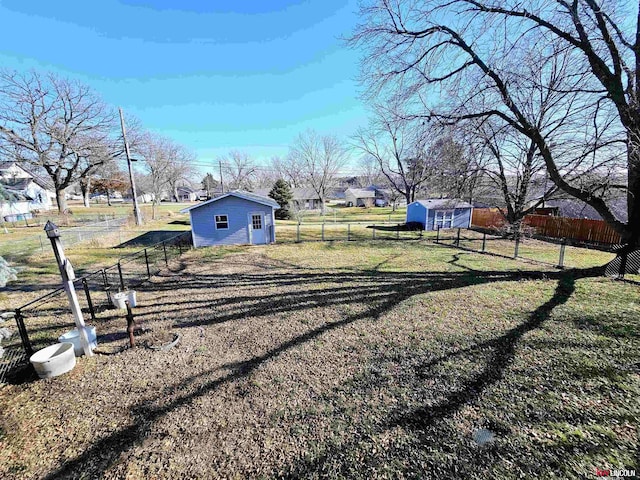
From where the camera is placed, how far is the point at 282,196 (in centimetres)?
2972

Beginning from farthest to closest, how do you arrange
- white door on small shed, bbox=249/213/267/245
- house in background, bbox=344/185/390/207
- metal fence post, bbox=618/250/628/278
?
house in background, bbox=344/185/390/207 < white door on small shed, bbox=249/213/267/245 < metal fence post, bbox=618/250/628/278

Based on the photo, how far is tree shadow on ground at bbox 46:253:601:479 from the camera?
289cm

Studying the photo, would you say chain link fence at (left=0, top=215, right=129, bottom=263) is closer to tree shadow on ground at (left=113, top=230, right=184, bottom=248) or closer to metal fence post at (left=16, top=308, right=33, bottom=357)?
tree shadow on ground at (left=113, top=230, right=184, bottom=248)

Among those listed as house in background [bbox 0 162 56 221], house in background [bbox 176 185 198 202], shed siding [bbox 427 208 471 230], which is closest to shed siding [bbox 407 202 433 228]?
shed siding [bbox 427 208 471 230]

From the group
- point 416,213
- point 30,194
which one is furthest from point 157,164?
point 416,213

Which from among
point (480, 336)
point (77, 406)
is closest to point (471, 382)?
point (480, 336)

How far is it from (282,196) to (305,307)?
2468 centimetres

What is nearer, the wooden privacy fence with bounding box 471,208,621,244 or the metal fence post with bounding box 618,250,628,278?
the metal fence post with bounding box 618,250,628,278

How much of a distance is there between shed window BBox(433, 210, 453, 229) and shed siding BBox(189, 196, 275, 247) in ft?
47.7

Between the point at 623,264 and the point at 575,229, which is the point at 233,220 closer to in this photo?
the point at 623,264

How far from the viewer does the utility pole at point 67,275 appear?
3.90 m

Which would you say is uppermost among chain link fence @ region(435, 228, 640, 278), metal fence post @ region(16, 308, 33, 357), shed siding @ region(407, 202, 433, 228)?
shed siding @ region(407, 202, 433, 228)

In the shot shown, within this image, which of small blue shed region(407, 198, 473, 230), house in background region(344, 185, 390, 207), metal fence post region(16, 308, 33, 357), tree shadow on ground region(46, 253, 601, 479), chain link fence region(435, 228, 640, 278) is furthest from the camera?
house in background region(344, 185, 390, 207)

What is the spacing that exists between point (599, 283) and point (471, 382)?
22.3 feet
